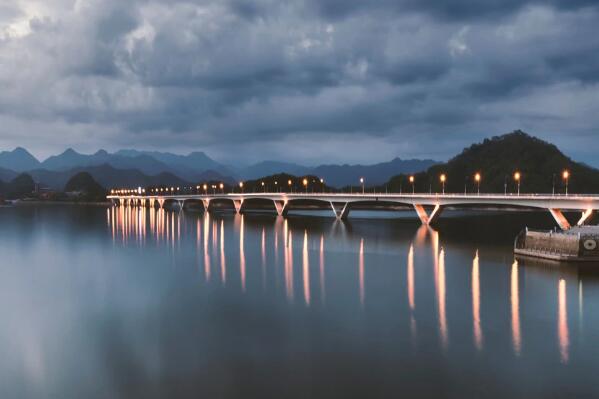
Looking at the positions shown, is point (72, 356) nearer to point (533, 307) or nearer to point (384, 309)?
point (384, 309)

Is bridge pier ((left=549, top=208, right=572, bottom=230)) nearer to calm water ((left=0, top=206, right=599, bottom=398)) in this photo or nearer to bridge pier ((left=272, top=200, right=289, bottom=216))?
calm water ((left=0, top=206, right=599, bottom=398))

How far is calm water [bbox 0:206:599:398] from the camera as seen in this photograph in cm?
1886

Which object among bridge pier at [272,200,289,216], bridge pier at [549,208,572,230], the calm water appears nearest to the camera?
the calm water

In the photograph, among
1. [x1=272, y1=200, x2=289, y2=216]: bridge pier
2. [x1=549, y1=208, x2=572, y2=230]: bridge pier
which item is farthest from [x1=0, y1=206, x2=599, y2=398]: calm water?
[x1=272, y1=200, x2=289, y2=216]: bridge pier

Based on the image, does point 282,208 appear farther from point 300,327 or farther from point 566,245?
point 300,327

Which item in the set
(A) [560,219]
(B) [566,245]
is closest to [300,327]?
(B) [566,245]

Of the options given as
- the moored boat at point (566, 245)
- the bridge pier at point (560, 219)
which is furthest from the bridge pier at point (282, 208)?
the moored boat at point (566, 245)

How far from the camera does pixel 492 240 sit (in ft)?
227

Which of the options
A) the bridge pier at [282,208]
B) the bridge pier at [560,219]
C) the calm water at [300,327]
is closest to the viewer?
the calm water at [300,327]

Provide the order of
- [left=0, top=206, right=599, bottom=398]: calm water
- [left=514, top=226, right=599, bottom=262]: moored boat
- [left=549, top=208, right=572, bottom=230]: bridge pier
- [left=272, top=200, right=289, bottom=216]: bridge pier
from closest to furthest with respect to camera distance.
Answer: [left=0, top=206, right=599, bottom=398]: calm water
[left=514, top=226, right=599, bottom=262]: moored boat
[left=549, top=208, right=572, bottom=230]: bridge pier
[left=272, top=200, right=289, bottom=216]: bridge pier

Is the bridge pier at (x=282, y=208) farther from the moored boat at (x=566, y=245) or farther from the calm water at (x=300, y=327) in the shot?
the moored boat at (x=566, y=245)

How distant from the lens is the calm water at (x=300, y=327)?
61.9 ft

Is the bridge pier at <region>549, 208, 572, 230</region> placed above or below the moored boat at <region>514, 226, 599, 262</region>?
above

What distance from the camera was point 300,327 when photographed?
26.1 metres
